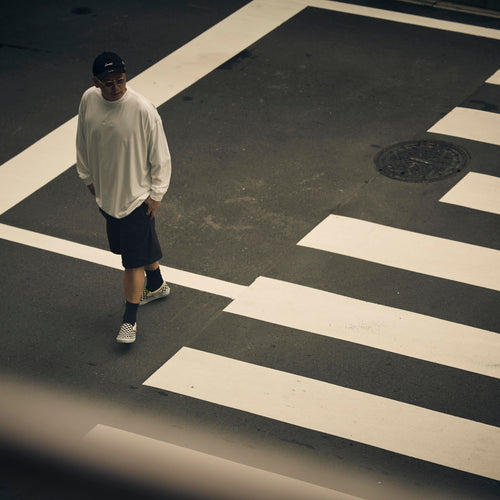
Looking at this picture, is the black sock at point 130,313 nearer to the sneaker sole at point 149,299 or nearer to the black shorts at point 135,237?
the black shorts at point 135,237

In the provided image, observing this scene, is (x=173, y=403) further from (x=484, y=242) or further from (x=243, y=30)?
(x=243, y=30)

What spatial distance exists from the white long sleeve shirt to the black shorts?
0.29 ft

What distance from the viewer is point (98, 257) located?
23.7ft

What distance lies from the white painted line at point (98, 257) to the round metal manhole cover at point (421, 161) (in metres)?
2.35

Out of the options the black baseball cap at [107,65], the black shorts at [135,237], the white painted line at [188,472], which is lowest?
the black shorts at [135,237]

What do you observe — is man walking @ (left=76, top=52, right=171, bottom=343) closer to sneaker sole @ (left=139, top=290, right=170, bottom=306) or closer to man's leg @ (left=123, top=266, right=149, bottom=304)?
man's leg @ (left=123, top=266, right=149, bottom=304)

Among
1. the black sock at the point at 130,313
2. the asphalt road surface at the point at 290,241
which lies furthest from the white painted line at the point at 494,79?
the black sock at the point at 130,313

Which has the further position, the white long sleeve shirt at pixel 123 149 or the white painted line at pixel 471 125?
the white painted line at pixel 471 125

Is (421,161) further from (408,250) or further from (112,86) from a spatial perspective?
(112,86)

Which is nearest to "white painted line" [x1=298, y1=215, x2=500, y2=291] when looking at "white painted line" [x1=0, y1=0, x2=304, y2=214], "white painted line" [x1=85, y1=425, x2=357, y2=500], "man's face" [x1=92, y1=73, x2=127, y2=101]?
"man's face" [x1=92, y1=73, x2=127, y2=101]

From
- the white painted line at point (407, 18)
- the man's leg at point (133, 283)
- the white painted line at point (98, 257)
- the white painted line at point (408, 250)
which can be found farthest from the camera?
the white painted line at point (407, 18)

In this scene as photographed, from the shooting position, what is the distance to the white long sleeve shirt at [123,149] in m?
5.56

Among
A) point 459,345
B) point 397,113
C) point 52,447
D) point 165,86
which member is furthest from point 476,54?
point 52,447

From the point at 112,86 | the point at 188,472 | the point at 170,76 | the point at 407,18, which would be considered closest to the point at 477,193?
the point at 112,86
